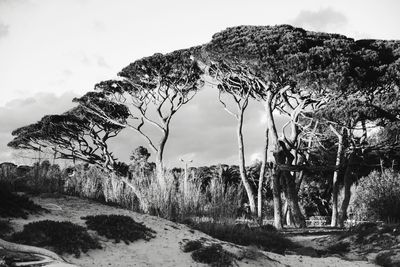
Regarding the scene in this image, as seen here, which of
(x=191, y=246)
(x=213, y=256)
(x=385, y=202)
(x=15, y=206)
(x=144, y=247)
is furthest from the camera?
(x=385, y=202)

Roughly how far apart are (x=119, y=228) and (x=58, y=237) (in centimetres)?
97

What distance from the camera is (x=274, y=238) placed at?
1011 cm

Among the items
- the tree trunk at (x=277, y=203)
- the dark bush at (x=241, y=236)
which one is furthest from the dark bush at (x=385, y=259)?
the tree trunk at (x=277, y=203)

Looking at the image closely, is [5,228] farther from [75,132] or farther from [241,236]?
[75,132]

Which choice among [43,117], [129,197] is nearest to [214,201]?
[129,197]

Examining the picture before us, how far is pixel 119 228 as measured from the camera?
662 centimetres

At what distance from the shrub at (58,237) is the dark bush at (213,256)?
1326 mm

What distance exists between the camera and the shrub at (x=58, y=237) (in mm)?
5684

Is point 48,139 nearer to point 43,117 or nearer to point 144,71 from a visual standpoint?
point 43,117

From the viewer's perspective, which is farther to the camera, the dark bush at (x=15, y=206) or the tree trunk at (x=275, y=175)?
the tree trunk at (x=275, y=175)

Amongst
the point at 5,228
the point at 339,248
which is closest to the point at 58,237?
the point at 5,228

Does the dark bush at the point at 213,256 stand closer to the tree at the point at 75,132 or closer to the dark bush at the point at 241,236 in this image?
the dark bush at the point at 241,236

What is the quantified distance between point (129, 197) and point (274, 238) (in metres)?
3.34

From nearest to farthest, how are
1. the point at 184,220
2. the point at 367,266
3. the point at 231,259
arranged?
the point at 231,259
the point at 367,266
the point at 184,220
